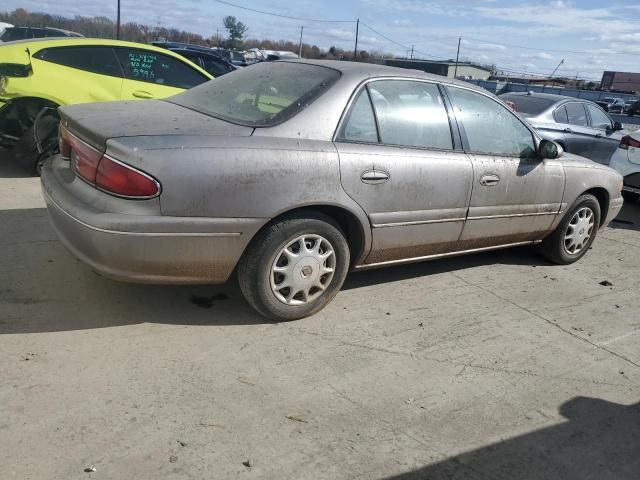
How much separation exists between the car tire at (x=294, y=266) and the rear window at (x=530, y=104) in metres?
6.73

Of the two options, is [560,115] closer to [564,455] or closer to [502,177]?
[502,177]

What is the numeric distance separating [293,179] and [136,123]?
951mm

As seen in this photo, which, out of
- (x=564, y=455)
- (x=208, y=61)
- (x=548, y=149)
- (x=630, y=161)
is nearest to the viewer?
(x=564, y=455)

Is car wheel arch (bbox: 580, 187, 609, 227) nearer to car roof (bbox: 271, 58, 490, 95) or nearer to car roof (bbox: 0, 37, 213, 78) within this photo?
car roof (bbox: 271, 58, 490, 95)

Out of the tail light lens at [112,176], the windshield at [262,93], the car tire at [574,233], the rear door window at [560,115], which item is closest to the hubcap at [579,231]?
the car tire at [574,233]

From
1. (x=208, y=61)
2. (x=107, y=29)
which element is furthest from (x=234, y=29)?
(x=208, y=61)

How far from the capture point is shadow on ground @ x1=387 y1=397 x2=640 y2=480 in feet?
8.44

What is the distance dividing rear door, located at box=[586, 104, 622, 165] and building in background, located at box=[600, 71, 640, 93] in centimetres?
7404

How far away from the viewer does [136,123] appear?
131 inches

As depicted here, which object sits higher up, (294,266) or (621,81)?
(621,81)

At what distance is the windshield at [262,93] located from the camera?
142 inches

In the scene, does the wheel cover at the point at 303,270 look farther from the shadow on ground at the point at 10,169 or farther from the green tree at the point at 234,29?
the green tree at the point at 234,29

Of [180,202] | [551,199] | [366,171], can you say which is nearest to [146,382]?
[180,202]

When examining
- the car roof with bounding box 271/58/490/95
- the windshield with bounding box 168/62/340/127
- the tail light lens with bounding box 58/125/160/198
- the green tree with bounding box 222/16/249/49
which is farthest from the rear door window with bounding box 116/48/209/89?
the green tree with bounding box 222/16/249/49
